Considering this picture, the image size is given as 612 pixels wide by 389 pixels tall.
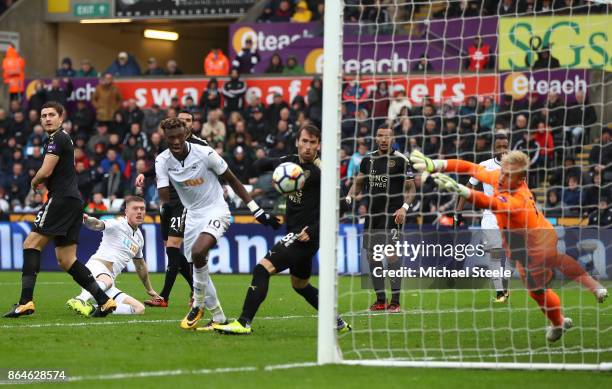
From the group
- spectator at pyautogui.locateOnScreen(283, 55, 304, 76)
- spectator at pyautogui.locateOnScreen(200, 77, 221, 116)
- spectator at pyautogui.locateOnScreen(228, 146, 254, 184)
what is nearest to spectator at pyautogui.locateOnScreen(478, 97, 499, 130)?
spectator at pyautogui.locateOnScreen(228, 146, 254, 184)

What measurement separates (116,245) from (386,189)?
3453 millimetres

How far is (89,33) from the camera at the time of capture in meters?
38.9

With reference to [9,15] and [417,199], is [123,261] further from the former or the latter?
[9,15]

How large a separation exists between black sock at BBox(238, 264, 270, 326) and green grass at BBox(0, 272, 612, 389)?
9.1 inches

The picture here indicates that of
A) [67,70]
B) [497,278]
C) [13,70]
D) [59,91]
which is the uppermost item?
[67,70]

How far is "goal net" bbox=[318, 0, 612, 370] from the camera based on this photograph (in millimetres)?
9539

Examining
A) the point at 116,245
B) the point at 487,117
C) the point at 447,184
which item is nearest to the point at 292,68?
the point at 487,117

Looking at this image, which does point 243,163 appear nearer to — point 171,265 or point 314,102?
point 314,102

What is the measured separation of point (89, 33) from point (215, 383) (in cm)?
3247

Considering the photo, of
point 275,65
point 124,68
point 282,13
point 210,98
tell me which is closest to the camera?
point 210,98

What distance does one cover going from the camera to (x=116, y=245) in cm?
1411

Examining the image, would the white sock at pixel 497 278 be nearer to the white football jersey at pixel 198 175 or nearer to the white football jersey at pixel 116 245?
the white football jersey at pixel 116 245

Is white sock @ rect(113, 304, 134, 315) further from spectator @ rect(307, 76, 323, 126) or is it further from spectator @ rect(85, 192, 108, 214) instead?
spectator @ rect(307, 76, 323, 126)

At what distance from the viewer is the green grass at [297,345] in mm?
8297
